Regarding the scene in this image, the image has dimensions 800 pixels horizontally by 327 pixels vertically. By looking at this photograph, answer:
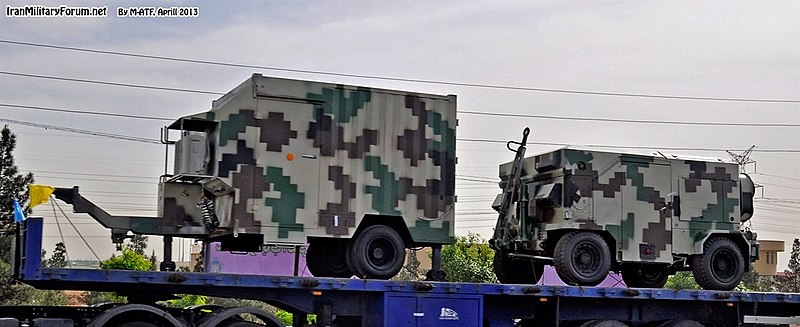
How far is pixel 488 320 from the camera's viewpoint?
51.3ft

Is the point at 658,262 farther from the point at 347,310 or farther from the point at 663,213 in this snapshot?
the point at 347,310

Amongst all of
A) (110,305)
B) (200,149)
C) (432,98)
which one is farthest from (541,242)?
(110,305)

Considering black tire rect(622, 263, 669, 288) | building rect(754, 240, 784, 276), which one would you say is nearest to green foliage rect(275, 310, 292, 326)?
black tire rect(622, 263, 669, 288)

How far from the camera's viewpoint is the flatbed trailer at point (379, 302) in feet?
42.5

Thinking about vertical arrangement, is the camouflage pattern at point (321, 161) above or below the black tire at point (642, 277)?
above

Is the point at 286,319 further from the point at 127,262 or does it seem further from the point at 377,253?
the point at 127,262

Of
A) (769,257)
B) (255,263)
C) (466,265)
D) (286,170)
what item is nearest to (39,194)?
(286,170)

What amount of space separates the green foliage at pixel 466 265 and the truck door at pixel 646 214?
27.1 metres

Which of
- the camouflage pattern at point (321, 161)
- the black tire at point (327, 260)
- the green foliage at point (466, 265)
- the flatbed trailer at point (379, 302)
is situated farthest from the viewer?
the green foliage at point (466, 265)

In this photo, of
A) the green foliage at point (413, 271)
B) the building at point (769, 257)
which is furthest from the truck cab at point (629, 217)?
the building at point (769, 257)

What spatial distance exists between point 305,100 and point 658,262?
21.1 feet

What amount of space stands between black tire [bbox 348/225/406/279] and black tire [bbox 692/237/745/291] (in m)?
5.20

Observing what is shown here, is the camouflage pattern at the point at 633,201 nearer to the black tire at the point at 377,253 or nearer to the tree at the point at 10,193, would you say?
the black tire at the point at 377,253

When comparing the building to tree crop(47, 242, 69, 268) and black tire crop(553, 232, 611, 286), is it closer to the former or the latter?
tree crop(47, 242, 69, 268)
